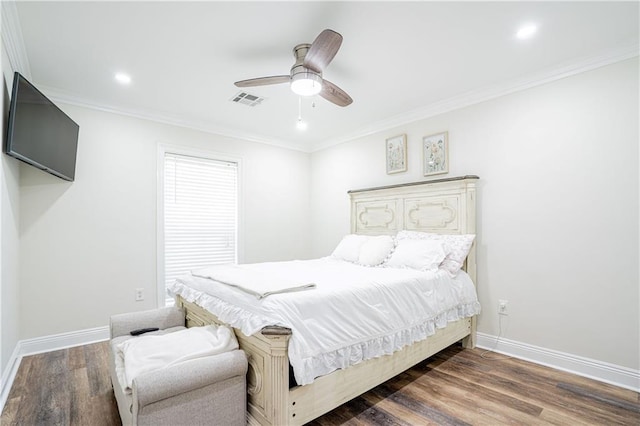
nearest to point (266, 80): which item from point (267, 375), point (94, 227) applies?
point (267, 375)

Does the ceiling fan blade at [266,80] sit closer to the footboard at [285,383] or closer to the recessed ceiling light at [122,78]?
the recessed ceiling light at [122,78]

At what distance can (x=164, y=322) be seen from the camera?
2537 millimetres

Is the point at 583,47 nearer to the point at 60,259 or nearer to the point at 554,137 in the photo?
the point at 554,137

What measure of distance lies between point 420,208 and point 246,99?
2314 mm

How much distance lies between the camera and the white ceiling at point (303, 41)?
2.07 m

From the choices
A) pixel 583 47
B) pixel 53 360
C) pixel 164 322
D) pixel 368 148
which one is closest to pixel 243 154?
pixel 368 148

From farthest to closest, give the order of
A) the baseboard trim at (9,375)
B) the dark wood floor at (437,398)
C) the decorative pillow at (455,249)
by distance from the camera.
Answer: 1. the decorative pillow at (455,249)
2. the baseboard trim at (9,375)
3. the dark wood floor at (437,398)

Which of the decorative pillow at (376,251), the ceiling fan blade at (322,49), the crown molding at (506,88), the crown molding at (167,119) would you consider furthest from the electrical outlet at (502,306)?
the crown molding at (167,119)

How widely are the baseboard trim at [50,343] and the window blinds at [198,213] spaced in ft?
2.83

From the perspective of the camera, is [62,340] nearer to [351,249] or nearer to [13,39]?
[13,39]

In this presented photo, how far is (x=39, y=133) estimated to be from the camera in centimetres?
259

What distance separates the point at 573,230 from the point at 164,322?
3.47 m

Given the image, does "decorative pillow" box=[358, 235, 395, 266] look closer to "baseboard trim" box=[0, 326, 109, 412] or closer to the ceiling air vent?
the ceiling air vent

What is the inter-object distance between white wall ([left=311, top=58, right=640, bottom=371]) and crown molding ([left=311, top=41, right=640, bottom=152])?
60 millimetres
